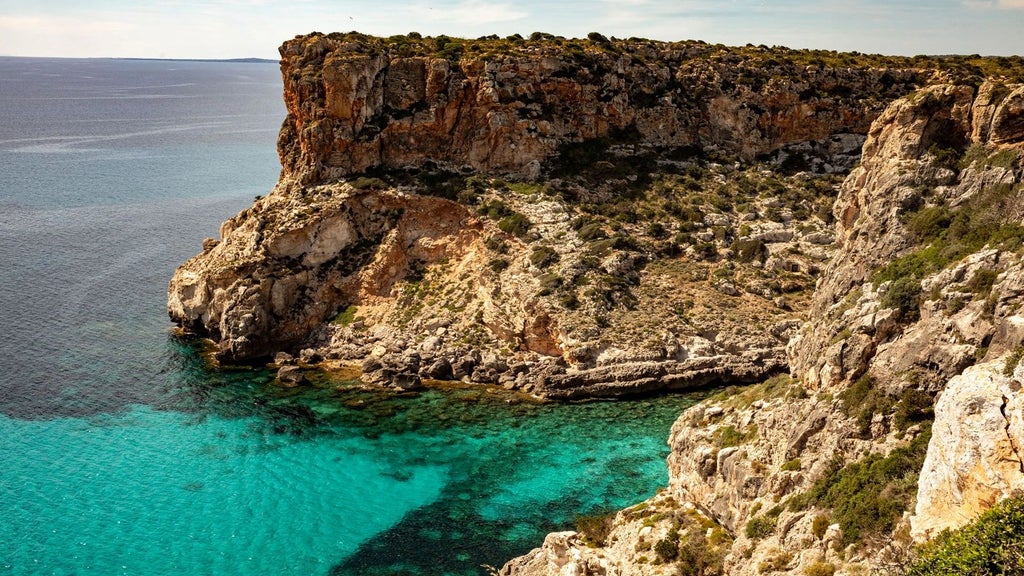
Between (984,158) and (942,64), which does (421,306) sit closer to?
(984,158)

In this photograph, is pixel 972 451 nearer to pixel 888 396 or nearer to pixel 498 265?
pixel 888 396

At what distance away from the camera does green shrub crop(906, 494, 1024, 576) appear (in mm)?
15602

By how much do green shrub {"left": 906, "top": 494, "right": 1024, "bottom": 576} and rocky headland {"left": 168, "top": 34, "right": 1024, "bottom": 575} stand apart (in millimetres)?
449

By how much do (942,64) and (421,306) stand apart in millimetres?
51560

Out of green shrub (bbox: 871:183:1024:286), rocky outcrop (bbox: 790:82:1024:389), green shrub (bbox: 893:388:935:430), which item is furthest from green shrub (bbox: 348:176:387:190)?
green shrub (bbox: 893:388:935:430)

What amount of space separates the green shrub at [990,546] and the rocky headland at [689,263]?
45 cm

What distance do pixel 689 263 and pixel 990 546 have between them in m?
44.2

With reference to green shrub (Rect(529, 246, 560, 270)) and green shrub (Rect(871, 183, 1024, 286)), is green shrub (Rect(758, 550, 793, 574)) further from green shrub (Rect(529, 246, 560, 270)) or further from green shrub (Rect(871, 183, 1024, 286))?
green shrub (Rect(529, 246, 560, 270))

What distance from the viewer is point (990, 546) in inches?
620

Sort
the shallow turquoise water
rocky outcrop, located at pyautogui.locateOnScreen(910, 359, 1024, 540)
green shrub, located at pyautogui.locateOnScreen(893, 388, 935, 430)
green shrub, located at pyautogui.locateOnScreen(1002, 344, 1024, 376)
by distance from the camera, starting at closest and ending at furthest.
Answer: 1. rocky outcrop, located at pyautogui.locateOnScreen(910, 359, 1024, 540)
2. green shrub, located at pyautogui.locateOnScreen(1002, 344, 1024, 376)
3. green shrub, located at pyautogui.locateOnScreen(893, 388, 935, 430)
4. the shallow turquoise water

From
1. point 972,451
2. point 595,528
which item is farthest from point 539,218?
point 972,451

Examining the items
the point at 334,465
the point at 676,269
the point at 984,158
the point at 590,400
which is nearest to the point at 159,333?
the point at 334,465

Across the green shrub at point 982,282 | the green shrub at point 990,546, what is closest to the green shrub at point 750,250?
the green shrub at point 982,282

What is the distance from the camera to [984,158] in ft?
92.4
